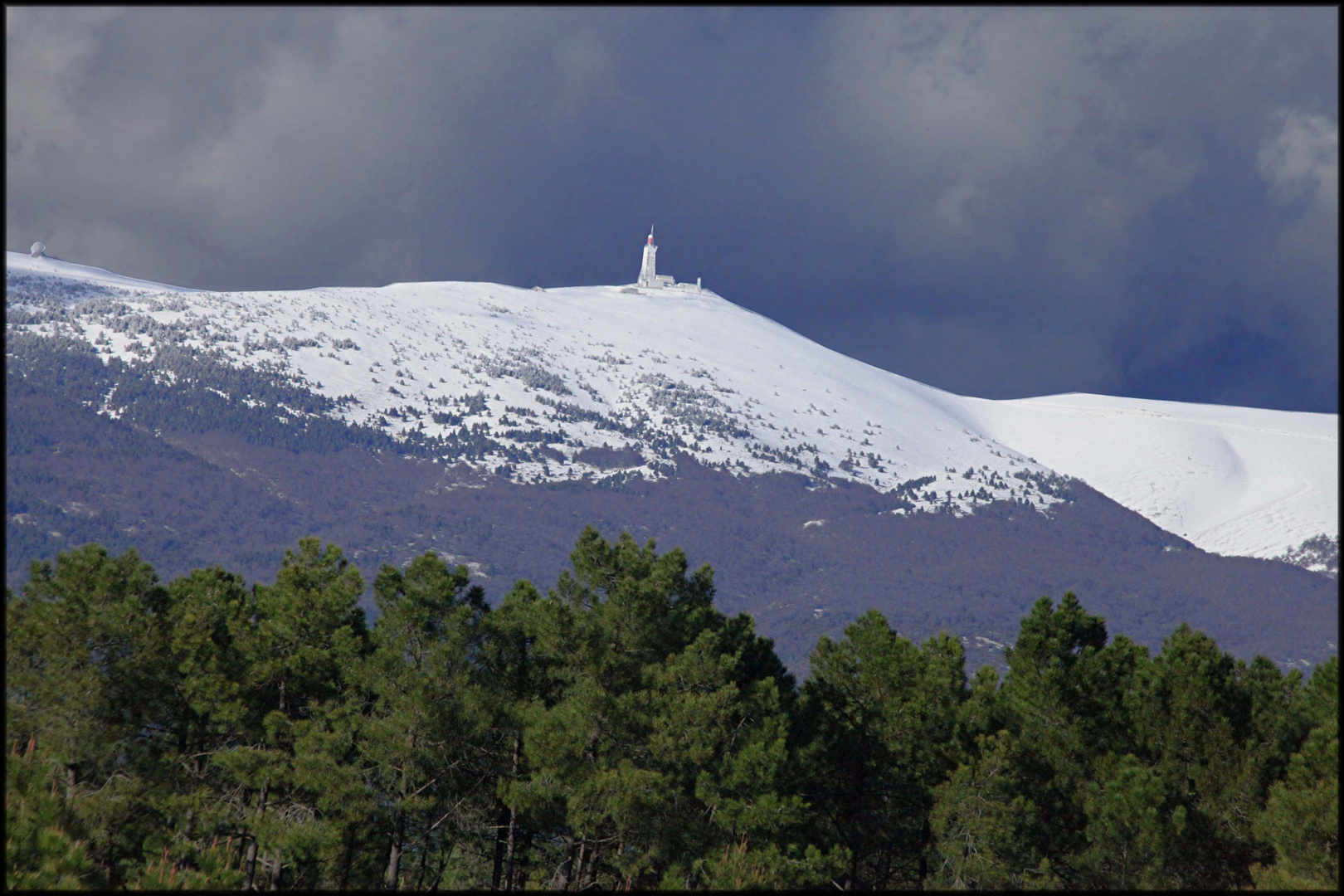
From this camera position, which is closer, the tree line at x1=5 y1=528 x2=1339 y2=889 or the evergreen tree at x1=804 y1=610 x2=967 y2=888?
the tree line at x1=5 y1=528 x2=1339 y2=889

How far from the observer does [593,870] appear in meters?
33.5

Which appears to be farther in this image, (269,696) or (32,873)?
(269,696)

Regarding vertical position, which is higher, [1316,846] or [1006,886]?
[1316,846]

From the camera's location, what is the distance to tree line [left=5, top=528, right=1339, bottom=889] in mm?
30172

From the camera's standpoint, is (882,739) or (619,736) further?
(882,739)

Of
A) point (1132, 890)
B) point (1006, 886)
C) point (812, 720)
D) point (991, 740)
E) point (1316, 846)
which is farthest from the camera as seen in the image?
point (812, 720)

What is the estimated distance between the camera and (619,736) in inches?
1309

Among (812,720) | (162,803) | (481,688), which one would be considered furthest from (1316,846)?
(162,803)

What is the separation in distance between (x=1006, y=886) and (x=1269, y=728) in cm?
922

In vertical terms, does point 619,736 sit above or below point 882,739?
above

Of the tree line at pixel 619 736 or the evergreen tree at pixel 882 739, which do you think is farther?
the evergreen tree at pixel 882 739

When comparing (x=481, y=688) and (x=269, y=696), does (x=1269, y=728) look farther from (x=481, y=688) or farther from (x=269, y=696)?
(x=269, y=696)

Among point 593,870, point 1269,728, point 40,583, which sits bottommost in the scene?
point 593,870

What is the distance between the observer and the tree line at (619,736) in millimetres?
30172
